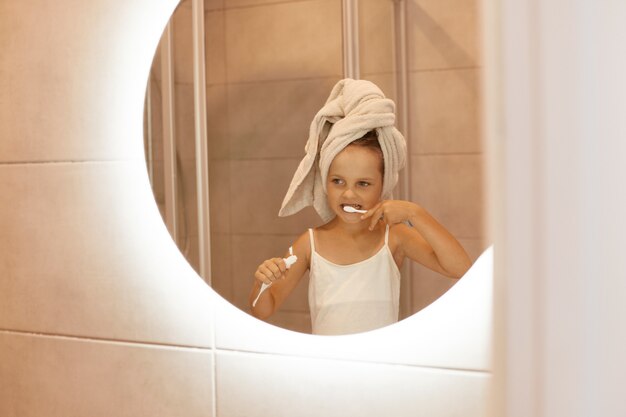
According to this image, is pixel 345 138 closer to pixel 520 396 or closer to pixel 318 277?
pixel 318 277

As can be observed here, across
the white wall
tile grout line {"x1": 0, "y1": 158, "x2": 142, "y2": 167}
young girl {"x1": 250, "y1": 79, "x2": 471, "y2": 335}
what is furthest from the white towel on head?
the white wall

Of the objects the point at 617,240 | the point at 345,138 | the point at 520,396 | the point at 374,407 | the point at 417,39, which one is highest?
the point at 417,39

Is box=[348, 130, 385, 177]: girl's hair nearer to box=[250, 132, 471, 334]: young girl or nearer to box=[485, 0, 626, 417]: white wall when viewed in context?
box=[250, 132, 471, 334]: young girl

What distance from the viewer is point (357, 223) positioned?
39.4 inches

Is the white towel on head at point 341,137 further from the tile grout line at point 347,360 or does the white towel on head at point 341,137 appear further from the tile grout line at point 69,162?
the tile grout line at point 69,162

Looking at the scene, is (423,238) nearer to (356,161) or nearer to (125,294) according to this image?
(356,161)

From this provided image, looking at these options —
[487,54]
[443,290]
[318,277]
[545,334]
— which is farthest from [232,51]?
[545,334]

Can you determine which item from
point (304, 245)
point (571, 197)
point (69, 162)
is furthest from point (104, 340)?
point (571, 197)

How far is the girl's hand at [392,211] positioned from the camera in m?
0.97

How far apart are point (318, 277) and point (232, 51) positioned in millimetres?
356

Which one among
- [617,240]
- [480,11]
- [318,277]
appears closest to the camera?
[617,240]

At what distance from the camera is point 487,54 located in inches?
20.7

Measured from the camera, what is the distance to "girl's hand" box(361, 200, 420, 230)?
0.97 metres

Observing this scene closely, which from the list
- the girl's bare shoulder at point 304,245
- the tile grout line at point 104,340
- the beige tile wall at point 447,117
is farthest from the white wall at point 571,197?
the tile grout line at point 104,340
